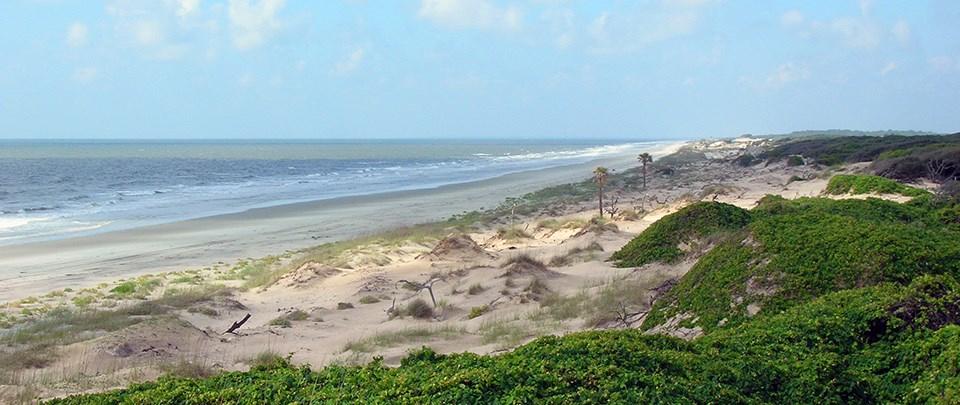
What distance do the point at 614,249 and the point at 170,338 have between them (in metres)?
11.2

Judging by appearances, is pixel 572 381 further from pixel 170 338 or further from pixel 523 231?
pixel 523 231

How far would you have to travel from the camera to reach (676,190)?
36.9 metres

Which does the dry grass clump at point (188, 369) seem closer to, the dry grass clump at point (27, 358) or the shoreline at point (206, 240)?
the dry grass clump at point (27, 358)

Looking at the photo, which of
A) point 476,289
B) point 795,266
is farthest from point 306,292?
point 795,266

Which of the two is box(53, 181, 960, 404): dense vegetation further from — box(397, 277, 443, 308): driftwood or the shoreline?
the shoreline

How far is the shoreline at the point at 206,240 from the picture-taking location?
61.4ft

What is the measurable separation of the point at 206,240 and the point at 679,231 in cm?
1631

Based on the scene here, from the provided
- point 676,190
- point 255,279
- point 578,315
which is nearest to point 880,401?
point 578,315

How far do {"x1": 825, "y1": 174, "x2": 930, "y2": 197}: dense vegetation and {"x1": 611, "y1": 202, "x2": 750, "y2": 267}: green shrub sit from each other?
28.0ft

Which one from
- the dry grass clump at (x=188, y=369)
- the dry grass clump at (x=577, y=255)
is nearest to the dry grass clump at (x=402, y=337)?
the dry grass clump at (x=188, y=369)

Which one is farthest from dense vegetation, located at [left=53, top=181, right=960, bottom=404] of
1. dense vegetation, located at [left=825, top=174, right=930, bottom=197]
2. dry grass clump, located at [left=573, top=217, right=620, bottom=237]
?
dense vegetation, located at [left=825, top=174, right=930, bottom=197]

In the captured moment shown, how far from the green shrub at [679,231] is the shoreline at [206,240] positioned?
37.4 feet

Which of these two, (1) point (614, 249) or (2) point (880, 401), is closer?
(2) point (880, 401)

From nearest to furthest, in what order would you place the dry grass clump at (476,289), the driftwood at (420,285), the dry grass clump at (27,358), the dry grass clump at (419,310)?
the dry grass clump at (27,358), the dry grass clump at (419,310), the dry grass clump at (476,289), the driftwood at (420,285)
